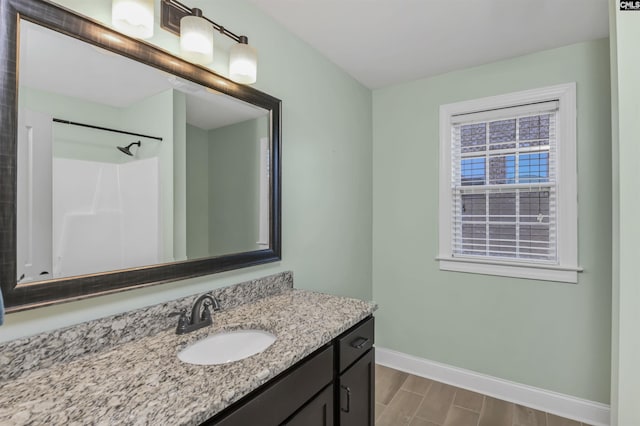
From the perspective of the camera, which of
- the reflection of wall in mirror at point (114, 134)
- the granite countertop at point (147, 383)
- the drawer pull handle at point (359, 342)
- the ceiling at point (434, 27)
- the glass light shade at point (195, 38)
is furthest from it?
the ceiling at point (434, 27)

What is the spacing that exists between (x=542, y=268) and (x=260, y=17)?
8.00 feet

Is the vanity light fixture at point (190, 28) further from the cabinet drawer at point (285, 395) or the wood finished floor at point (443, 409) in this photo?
the wood finished floor at point (443, 409)

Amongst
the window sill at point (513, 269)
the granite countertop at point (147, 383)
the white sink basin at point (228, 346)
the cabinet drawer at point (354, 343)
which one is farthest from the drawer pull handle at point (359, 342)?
the window sill at point (513, 269)

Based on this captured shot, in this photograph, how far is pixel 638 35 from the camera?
4.63 ft

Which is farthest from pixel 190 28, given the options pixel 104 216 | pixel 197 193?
pixel 104 216

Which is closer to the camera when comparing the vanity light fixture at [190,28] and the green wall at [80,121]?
the green wall at [80,121]

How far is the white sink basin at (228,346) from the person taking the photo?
3.90ft

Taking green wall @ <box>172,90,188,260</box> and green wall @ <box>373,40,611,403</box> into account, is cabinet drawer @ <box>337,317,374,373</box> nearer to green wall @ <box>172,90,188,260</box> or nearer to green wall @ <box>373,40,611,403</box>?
green wall @ <box>172,90,188,260</box>

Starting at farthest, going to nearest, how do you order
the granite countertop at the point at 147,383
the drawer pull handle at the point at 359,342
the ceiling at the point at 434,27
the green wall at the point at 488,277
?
the green wall at the point at 488,277 < the ceiling at the point at 434,27 < the drawer pull handle at the point at 359,342 < the granite countertop at the point at 147,383

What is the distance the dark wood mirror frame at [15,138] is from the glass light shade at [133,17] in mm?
44

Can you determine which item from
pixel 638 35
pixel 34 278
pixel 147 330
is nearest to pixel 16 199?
pixel 34 278

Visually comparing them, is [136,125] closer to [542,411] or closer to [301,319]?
[301,319]

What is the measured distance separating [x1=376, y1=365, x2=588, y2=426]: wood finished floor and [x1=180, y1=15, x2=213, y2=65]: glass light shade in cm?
234

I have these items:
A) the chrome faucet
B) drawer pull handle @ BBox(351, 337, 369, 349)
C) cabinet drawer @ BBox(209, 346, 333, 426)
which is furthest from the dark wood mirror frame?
drawer pull handle @ BBox(351, 337, 369, 349)
